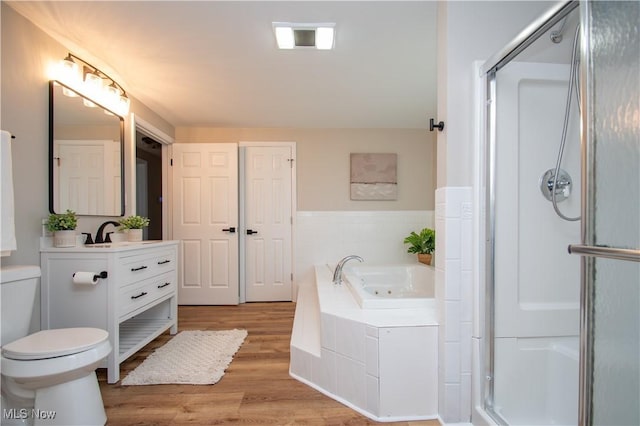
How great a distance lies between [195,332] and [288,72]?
7.68 feet

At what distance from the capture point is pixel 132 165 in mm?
2615

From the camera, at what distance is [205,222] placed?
3.45m

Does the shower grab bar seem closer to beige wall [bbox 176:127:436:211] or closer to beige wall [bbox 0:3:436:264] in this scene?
beige wall [bbox 0:3:436:264]

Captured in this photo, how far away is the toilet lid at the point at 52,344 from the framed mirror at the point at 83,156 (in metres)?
0.80

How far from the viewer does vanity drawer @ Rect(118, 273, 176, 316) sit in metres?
1.81

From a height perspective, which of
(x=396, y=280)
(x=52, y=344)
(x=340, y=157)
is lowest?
(x=396, y=280)

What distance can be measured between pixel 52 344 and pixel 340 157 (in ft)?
10.1

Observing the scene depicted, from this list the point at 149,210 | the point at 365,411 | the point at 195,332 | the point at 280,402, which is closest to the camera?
the point at 365,411

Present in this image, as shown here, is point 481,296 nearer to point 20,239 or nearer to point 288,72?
point 288,72

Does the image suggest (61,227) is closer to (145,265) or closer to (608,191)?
(145,265)

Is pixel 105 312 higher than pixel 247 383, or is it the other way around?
pixel 105 312

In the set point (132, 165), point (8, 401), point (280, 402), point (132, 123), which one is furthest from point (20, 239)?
point (280, 402)

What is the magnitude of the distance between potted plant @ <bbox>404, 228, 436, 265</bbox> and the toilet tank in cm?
321

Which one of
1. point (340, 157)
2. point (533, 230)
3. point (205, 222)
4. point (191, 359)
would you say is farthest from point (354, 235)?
point (533, 230)
